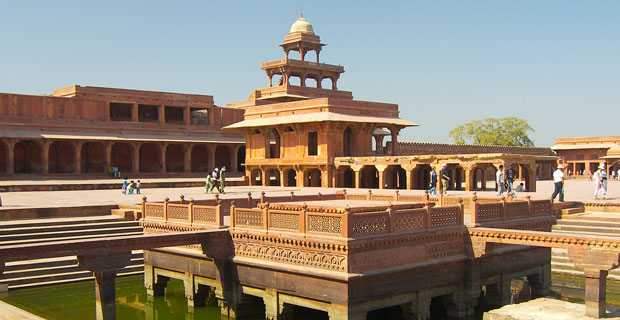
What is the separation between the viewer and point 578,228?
19.1 m

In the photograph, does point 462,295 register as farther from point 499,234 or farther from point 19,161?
point 19,161

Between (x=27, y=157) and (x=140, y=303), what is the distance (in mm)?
25932

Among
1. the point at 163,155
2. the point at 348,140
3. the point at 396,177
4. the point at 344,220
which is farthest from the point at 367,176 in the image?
the point at 344,220

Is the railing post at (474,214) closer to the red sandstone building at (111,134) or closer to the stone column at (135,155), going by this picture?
the red sandstone building at (111,134)

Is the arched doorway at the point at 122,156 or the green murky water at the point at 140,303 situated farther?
the arched doorway at the point at 122,156

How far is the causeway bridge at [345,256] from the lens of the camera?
40.9 ft

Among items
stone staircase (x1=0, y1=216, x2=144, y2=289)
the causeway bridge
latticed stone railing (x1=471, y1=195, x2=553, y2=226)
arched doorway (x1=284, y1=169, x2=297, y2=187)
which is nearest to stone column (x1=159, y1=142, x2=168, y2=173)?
arched doorway (x1=284, y1=169, x2=297, y2=187)

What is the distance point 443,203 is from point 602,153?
4691 cm

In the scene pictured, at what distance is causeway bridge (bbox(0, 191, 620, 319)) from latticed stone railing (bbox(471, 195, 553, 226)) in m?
0.03

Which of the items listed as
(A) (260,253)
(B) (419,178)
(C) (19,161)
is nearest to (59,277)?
(A) (260,253)

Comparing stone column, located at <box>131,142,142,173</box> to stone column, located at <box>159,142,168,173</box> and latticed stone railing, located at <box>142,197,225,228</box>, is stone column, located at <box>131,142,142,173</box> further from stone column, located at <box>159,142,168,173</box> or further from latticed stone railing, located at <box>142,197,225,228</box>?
latticed stone railing, located at <box>142,197,225,228</box>

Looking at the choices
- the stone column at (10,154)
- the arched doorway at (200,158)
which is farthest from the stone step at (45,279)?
the arched doorway at (200,158)

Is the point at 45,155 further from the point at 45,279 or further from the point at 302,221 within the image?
the point at 302,221

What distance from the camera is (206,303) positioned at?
16.3 m
